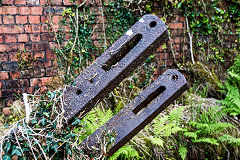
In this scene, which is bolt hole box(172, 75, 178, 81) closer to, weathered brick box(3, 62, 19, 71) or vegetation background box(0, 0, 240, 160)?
vegetation background box(0, 0, 240, 160)

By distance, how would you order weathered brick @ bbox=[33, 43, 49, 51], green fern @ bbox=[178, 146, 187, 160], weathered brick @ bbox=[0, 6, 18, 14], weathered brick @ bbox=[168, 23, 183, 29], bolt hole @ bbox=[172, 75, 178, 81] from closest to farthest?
bolt hole @ bbox=[172, 75, 178, 81] < green fern @ bbox=[178, 146, 187, 160] < weathered brick @ bbox=[0, 6, 18, 14] < weathered brick @ bbox=[33, 43, 49, 51] < weathered brick @ bbox=[168, 23, 183, 29]

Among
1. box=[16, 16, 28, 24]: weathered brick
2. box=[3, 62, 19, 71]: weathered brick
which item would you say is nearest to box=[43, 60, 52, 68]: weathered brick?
box=[3, 62, 19, 71]: weathered brick

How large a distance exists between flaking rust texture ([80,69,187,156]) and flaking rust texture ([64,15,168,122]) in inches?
10.6

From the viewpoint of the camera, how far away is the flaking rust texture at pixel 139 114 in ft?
4.94

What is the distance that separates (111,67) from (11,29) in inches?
→ 81.8

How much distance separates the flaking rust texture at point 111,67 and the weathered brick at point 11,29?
193cm

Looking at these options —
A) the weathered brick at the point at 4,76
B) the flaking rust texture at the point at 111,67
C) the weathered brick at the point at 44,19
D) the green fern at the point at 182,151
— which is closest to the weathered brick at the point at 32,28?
the weathered brick at the point at 44,19

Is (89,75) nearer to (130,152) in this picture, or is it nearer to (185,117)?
(130,152)

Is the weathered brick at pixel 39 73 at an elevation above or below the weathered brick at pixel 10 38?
below

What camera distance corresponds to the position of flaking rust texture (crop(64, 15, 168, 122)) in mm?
1335

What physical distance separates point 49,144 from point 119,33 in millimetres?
2628

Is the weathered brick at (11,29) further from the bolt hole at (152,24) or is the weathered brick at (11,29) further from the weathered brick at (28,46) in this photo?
the bolt hole at (152,24)

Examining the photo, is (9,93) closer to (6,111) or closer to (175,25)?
(6,111)

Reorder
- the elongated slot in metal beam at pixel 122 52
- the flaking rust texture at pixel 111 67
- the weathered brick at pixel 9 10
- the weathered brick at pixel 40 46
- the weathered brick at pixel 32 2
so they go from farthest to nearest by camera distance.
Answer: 1. the weathered brick at pixel 40 46
2. the weathered brick at pixel 32 2
3. the weathered brick at pixel 9 10
4. the elongated slot in metal beam at pixel 122 52
5. the flaking rust texture at pixel 111 67
